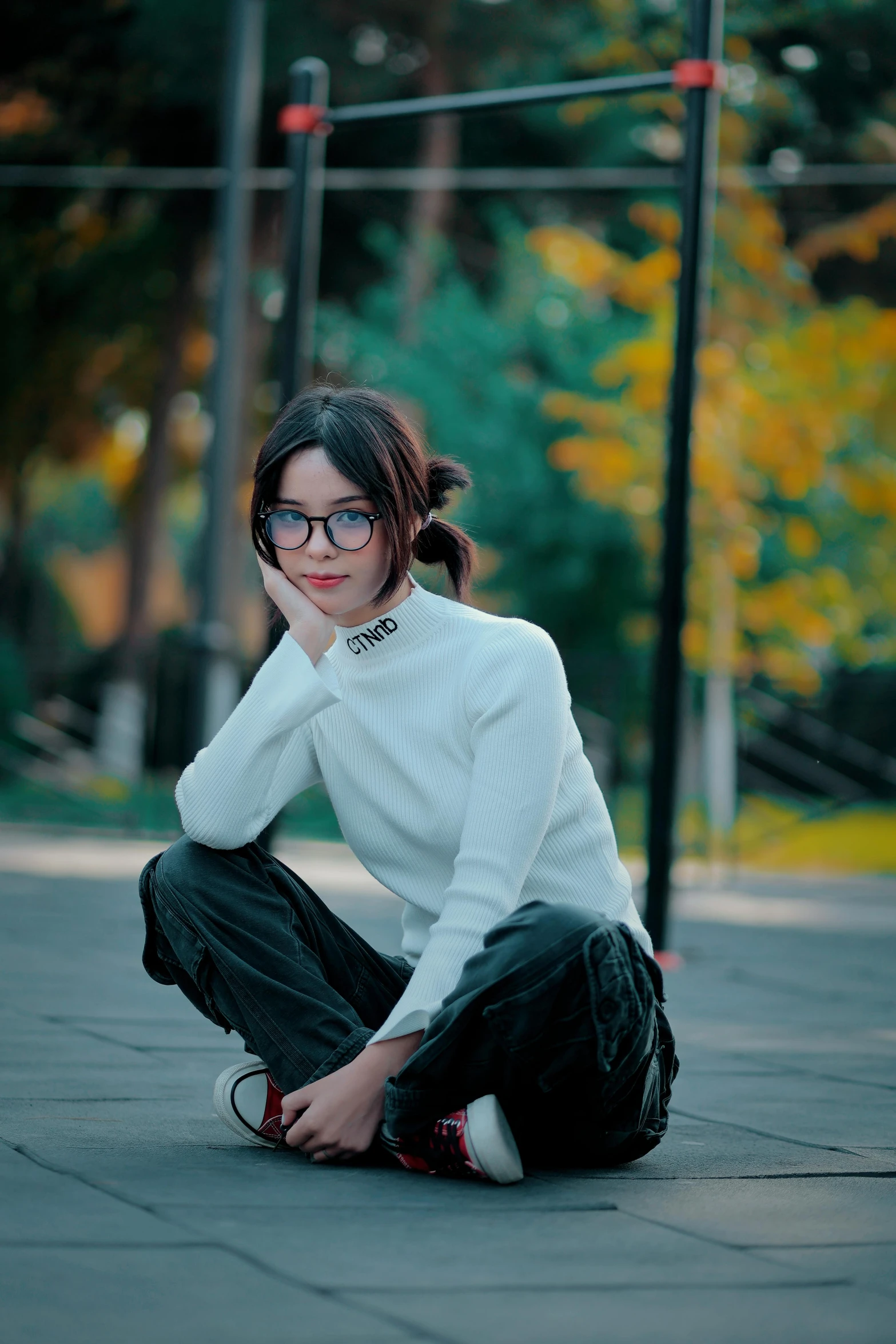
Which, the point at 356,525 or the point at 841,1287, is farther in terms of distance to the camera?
the point at 356,525

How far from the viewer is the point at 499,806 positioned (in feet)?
9.63

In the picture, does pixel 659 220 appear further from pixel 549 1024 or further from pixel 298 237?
pixel 549 1024

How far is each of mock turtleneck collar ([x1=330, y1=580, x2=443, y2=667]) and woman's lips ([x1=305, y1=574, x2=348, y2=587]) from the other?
10 cm

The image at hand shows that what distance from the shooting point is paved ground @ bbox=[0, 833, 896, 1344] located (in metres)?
2.15

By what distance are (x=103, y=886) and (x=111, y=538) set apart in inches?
1599

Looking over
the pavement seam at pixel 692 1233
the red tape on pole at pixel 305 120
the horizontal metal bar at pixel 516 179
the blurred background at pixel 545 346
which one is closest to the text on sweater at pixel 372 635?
the pavement seam at pixel 692 1233

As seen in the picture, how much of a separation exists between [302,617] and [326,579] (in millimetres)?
75

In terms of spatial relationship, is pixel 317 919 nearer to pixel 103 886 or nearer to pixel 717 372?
pixel 103 886

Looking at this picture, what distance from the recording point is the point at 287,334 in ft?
24.1

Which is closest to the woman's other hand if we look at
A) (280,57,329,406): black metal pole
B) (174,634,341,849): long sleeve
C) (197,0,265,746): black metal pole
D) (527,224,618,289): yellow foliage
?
(174,634,341,849): long sleeve

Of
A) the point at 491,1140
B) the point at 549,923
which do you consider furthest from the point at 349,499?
the point at 491,1140

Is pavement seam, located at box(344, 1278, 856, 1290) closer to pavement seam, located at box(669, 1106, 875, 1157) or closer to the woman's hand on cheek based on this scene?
pavement seam, located at box(669, 1106, 875, 1157)

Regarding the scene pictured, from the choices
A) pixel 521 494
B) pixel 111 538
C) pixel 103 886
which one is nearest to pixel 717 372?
pixel 521 494

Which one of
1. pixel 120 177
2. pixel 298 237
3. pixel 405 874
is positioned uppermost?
pixel 120 177
